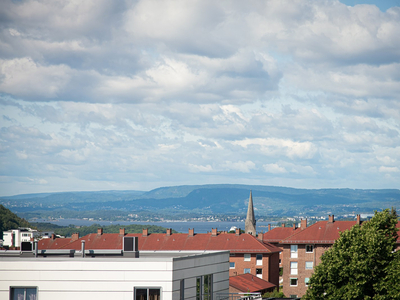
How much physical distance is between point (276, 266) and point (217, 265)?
71.3 metres

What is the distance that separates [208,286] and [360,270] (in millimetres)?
16734

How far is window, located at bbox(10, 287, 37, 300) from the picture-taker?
26.0 meters

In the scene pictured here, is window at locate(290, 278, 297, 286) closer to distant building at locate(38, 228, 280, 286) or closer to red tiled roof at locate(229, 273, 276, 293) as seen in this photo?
distant building at locate(38, 228, 280, 286)

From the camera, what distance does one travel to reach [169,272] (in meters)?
25.7

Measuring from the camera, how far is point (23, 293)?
2612 centimetres

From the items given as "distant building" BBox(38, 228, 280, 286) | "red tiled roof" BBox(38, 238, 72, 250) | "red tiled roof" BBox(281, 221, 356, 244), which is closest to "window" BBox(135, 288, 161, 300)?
"red tiled roof" BBox(281, 221, 356, 244)

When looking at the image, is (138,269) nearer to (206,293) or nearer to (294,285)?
(206,293)

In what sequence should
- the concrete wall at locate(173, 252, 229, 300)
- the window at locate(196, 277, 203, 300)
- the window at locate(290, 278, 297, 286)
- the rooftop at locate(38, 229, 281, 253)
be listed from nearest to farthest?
1. the concrete wall at locate(173, 252, 229, 300)
2. the window at locate(196, 277, 203, 300)
3. the window at locate(290, 278, 297, 286)
4. the rooftop at locate(38, 229, 281, 253)

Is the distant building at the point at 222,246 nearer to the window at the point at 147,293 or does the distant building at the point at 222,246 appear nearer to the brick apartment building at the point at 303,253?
the brick apartment building at the point at 303,253

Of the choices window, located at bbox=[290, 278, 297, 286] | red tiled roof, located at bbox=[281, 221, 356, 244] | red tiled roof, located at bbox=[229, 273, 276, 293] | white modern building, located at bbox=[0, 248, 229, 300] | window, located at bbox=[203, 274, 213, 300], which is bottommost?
window, located at bbox=[290, 278, 297, 286]

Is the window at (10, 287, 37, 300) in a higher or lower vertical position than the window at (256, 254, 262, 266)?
higher

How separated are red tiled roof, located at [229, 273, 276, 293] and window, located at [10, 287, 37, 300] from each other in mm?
45290

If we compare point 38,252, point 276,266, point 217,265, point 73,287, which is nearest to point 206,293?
point 217,265

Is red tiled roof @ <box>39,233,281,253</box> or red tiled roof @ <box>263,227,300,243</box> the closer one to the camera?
red tiled roof @ <box>39,233,281,253</box>
